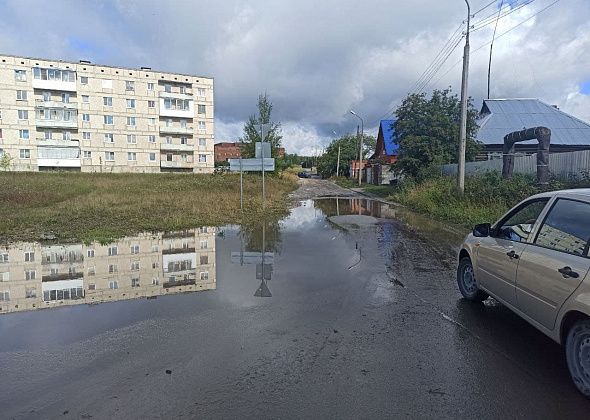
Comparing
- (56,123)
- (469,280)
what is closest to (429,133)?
(469,280)

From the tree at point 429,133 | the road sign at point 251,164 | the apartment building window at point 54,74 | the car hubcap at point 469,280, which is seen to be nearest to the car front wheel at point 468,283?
the car hubcap at point 469,280

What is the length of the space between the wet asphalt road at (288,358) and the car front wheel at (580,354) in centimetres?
11

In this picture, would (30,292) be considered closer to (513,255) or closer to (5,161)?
(513,255)

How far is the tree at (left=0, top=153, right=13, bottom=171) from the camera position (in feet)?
148

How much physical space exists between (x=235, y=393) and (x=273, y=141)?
97.2 feet

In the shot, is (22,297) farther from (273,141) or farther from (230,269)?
(273,141)

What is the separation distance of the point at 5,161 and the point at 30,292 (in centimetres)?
4892

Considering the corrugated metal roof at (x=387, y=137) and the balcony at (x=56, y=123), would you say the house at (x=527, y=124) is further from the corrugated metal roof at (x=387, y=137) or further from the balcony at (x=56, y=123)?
the balcony at (x=56, y=123)

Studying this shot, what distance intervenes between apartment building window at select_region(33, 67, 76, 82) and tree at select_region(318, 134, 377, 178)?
45.0 metres

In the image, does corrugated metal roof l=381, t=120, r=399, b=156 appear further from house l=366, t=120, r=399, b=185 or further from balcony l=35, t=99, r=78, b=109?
balcony l=35, t=99, r=78, b=109

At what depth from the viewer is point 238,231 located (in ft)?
40.1

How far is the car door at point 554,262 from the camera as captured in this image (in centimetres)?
338

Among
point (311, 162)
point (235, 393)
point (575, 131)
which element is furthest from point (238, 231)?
point (311, 162)

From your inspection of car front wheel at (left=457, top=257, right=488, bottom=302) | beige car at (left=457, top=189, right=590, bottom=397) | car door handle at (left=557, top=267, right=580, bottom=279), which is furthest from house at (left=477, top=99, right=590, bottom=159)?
car door handle at (left=557, top=267, right=580, bottom=279)
